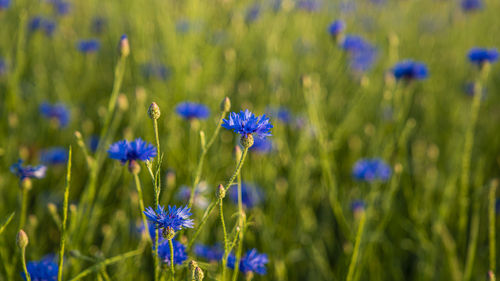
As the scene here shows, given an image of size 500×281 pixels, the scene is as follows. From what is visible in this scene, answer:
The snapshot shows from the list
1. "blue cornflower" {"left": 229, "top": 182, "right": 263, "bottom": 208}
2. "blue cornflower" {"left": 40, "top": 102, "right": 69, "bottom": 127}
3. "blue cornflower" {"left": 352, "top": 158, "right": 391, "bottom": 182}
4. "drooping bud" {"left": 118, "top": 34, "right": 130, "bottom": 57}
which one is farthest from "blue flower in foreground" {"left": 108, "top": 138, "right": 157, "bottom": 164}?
"blue cornflower" {"left": 40, "top": 102, "right": 69, "bottom": 127}

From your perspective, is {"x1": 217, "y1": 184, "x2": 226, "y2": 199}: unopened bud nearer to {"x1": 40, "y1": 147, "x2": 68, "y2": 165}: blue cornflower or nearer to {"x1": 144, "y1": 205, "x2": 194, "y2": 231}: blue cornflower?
{"x1": 144, "y1": 205, "x2": 194, "y2": 231}: blue cornflower

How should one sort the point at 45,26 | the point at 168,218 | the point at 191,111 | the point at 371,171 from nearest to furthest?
1. the point at 168,218
2. the point at 191,111
3. the point at 371,171
4. the point at 45,26

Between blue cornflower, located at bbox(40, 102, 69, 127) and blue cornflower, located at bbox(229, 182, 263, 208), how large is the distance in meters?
0.75

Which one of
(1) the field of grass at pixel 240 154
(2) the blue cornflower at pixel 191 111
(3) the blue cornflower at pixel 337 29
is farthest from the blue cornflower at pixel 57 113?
(3) the blue cornflower at pixel 337 29

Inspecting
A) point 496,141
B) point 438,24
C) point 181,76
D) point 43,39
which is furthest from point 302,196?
point 438,24

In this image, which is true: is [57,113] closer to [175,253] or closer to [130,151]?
[130,151]

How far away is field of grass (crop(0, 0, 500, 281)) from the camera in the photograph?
3.16 ft

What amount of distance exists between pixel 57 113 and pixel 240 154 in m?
1.08

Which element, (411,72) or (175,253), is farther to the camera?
(411,72)

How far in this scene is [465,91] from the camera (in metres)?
2.20

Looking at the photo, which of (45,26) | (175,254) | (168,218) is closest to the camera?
(168,218)

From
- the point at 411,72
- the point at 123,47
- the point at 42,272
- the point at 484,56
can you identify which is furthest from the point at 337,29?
the point at 42,272

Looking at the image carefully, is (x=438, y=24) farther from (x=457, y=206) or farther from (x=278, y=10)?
(x=457, y=206)

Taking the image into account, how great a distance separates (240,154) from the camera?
882 mm
